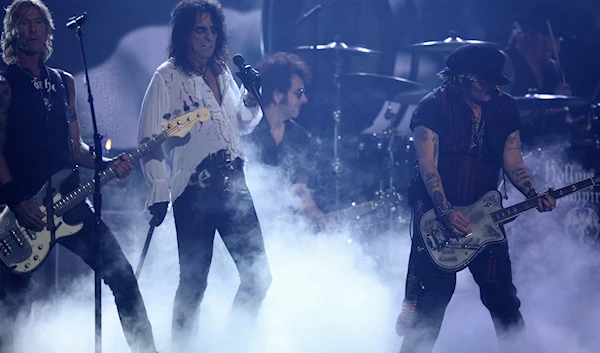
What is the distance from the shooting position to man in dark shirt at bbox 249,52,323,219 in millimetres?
5910

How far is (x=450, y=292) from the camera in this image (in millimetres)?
4219

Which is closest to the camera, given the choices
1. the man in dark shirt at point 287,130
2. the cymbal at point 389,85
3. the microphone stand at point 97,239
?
the microphone stand at point 97,239

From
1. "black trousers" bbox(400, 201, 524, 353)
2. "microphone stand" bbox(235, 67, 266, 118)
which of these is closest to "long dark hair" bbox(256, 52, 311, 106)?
"microphone stand" bbox(235, 67, 266, 118)

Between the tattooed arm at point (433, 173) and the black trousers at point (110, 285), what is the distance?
1.81m

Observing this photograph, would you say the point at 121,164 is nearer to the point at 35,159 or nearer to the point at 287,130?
the point at 35,159

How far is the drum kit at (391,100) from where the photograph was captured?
23.7 ft

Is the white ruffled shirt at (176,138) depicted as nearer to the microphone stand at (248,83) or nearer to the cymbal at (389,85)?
the microphone stand at (248,83)

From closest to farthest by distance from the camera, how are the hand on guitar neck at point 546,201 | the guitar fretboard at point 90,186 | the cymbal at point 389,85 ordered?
the guitar fretboard at point 90,186 → the hand on guitar neck at point 546,201 → the cymbal at point 389,85

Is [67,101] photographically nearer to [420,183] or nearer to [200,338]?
[200,338]

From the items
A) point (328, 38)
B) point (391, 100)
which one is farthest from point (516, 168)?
point (328, 38)

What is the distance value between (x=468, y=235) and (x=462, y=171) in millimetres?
400

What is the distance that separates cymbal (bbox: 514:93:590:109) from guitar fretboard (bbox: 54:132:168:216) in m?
4.38

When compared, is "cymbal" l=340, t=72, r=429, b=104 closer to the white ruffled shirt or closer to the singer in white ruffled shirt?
the singer in white ruffled shirt

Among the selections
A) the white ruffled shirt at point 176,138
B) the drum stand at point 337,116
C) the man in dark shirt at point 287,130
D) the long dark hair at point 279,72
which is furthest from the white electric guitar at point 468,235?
the drum stand at point 337,116
